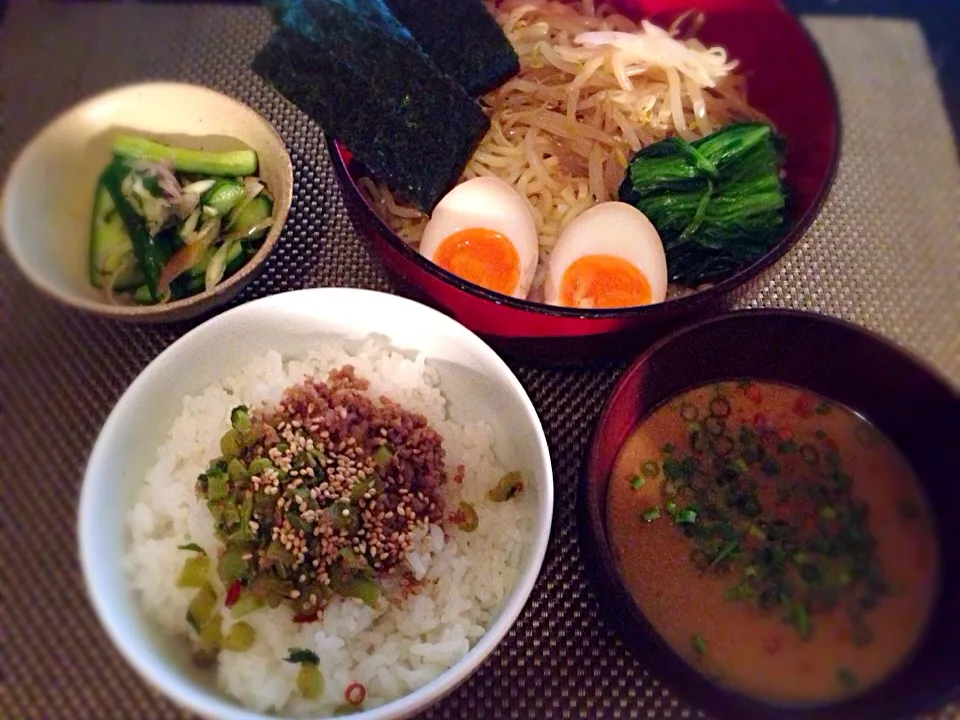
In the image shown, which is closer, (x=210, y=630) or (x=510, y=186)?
(x=210, y=630)

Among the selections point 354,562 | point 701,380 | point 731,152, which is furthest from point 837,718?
point 731,152

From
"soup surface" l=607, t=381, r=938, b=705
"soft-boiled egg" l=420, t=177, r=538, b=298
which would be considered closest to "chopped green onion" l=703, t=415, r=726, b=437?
"soup surface" l=607, t=381, r=938, b=705

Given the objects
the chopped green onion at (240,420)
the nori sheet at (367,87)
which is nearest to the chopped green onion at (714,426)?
the nori sheet at (367,87)

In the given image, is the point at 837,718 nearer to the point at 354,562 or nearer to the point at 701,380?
the point at 701,380

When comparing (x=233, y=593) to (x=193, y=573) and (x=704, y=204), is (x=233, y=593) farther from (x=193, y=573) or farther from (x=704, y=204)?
(x=704, y=204)

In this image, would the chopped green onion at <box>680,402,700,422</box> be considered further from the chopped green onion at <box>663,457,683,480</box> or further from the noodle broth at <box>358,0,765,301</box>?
the noodle broth at <box>358,0,765,301</box>

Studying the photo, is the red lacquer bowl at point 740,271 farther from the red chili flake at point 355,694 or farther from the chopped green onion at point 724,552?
the red chili flake at point 355,694
